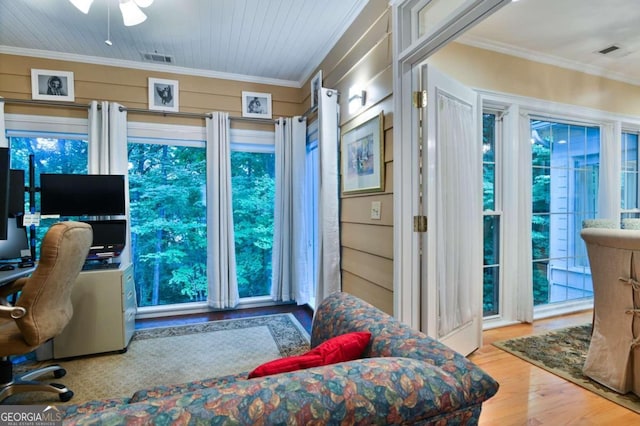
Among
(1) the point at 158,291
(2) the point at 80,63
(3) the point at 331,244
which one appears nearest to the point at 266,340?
(3) the point at 331,244

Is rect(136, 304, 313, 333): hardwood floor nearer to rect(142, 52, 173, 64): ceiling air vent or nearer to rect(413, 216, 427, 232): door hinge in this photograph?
rect(413, 216, 427, 232): door hinge

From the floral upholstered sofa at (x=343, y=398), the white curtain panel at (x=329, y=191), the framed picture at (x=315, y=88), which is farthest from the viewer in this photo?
the framed picture at (x=315, y=88)

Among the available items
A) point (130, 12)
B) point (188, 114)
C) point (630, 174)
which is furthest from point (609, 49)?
point (188, 114)

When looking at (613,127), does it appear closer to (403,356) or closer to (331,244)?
(331,244)

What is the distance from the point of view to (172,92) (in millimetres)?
3541

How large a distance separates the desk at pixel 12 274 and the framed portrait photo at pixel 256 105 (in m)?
2.46

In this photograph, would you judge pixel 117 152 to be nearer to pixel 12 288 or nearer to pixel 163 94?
pixel 163 94

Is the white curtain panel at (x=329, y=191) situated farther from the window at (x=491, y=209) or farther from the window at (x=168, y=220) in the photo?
the window at (x=168, y=220)

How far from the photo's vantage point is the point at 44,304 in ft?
6.14

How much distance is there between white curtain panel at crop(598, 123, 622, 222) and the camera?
3.61m

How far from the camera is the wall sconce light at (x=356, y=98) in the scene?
2402 mm

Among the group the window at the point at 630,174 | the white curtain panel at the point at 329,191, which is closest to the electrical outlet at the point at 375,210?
the white curtain panel at the point at 329,191

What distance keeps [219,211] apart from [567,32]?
368 cm

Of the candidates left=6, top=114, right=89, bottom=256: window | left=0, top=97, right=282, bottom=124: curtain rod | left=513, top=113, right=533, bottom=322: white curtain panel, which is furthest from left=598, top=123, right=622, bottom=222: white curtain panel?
left=6, top=114, right=89, bottom=256: window
